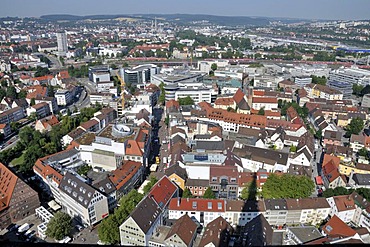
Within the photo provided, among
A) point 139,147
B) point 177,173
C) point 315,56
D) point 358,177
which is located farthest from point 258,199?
point 315,56

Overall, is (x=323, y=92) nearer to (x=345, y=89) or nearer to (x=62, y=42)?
(x=345, y=89)

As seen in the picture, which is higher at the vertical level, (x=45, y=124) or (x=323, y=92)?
(x=323, y=92)

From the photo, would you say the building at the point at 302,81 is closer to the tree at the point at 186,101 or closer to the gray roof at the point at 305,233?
the tree at the point at 186,101

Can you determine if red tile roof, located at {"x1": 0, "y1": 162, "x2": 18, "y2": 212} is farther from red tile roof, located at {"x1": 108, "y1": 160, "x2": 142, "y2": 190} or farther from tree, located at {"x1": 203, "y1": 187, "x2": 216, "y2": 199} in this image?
tree, located at {"x1": 203, "y1": 187, "x2": 216, "y2": 199}

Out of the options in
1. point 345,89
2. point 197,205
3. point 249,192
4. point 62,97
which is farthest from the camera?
point 345,89

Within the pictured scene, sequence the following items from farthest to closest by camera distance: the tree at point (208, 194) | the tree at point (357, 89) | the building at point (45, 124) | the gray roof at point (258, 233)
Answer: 1. the tree at point (357, 89)
2. the building at point (45, 124)
3. the tree at point (208, 194)
4. the gray roof at point (258, 233)

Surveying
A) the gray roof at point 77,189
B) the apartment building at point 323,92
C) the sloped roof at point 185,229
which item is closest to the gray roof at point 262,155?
the sloped roof at point 185,229

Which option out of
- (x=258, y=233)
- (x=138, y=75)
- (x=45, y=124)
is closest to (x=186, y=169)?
(x=258, y=233)
